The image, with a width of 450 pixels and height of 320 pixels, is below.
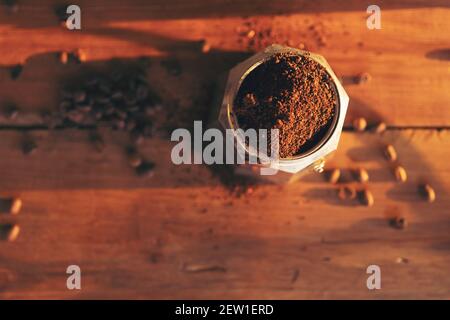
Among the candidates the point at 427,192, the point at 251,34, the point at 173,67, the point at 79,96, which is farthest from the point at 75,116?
the point at 427,192

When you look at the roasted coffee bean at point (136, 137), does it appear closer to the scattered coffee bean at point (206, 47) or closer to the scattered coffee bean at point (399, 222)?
the scattered coffee bean at point (206, 47)

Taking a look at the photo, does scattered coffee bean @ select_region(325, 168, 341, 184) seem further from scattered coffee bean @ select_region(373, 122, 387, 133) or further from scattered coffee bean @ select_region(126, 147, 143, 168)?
scattered coffee bean @ select_region(126, 147, 143, 168)

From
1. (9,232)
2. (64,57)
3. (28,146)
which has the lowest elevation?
(9,232)

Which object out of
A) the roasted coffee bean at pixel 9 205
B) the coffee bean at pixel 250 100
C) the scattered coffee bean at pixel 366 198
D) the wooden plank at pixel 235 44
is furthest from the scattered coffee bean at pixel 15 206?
the scattered coffee bean at pixel 366 198

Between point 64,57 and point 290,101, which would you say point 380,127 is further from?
point 64,57
